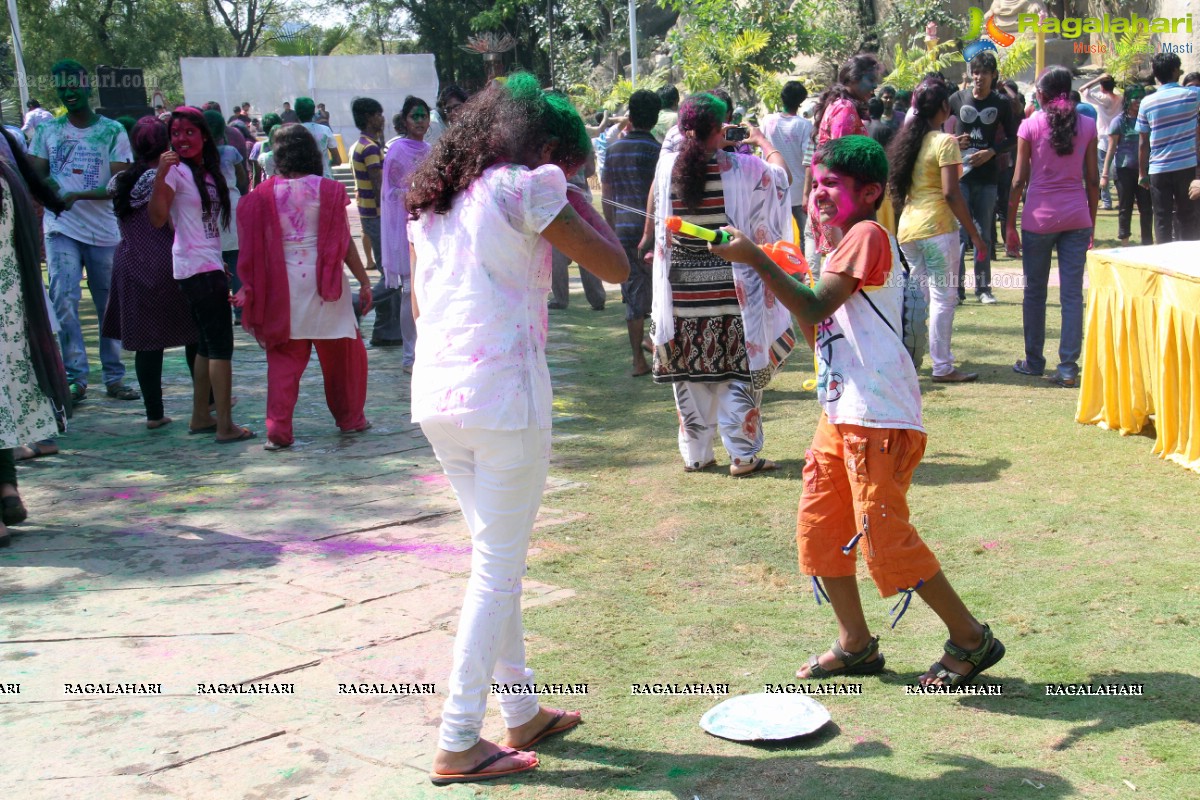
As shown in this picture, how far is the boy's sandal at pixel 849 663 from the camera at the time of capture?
368 cm

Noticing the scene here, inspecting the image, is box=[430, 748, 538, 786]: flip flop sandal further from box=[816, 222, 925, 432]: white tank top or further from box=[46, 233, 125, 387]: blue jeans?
box=[46, 233, 125, 387]: blue jeans

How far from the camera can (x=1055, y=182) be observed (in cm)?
733

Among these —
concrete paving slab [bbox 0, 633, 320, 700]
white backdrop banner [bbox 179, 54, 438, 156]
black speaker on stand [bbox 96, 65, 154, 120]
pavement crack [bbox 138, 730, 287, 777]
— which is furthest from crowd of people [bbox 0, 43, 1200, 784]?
white backdrop banner [bbox 179, 54, 438, 156]

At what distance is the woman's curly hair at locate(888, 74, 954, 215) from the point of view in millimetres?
7375

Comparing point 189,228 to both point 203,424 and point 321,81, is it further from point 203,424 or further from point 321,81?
point 321,81

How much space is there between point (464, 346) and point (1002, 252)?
11698 mm

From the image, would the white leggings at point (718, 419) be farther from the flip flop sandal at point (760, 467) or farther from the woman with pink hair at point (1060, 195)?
the woman with pink hair at point (1060, 195)

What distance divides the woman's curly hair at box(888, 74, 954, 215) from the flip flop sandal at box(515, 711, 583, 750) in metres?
5.14

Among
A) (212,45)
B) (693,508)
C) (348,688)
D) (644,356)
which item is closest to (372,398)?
(644,356)

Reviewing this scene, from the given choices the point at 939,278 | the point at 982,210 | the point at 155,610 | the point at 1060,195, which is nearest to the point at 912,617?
the point at 155,610

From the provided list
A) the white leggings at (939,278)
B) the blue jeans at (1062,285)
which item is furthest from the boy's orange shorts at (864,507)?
the blue jeans at (1062,285)

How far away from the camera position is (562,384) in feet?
→ 28.5

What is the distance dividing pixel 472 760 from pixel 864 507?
1354 millimetres

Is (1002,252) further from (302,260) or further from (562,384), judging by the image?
(302,260)
